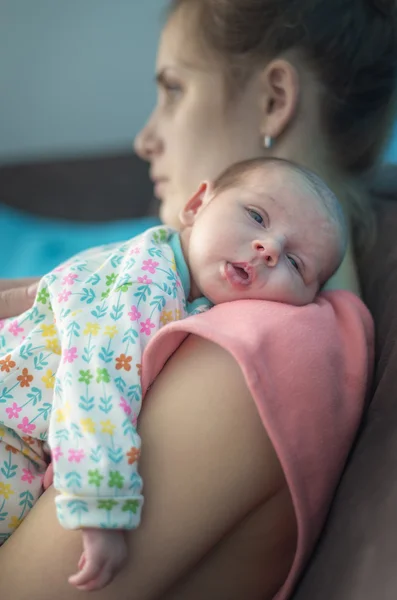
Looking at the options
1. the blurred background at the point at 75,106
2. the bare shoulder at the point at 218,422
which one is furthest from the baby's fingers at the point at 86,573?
the blurred background at the point at 75,106

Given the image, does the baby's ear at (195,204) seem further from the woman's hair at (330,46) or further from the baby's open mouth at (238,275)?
the woman's hair at (330,46)

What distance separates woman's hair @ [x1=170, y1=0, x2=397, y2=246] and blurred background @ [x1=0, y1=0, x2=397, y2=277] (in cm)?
156

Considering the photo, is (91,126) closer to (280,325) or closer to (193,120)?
(193,120)

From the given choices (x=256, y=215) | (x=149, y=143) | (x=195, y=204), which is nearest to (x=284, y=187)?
(x=256, y=215)

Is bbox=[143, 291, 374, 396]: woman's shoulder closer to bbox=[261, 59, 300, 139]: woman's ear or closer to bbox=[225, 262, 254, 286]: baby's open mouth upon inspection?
bbox=[225, 262, 254, 286]: baby's open mouth

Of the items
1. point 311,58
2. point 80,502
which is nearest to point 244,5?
point 311,58

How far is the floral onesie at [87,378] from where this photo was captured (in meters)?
0.68

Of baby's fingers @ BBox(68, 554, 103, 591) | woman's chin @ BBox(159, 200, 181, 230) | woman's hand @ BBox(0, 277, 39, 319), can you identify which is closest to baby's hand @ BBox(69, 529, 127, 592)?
baby's fingers @ BBox(68, 554, 103, 591)

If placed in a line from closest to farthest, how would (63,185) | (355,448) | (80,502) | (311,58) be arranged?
(80,502)
(355,448)
(311,58)
(63,185)

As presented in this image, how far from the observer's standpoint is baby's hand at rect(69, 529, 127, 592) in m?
0.67

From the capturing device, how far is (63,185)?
279 cm

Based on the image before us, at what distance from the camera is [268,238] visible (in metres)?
0.85

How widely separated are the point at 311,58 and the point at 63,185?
1.83 metres

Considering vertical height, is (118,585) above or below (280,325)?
below
